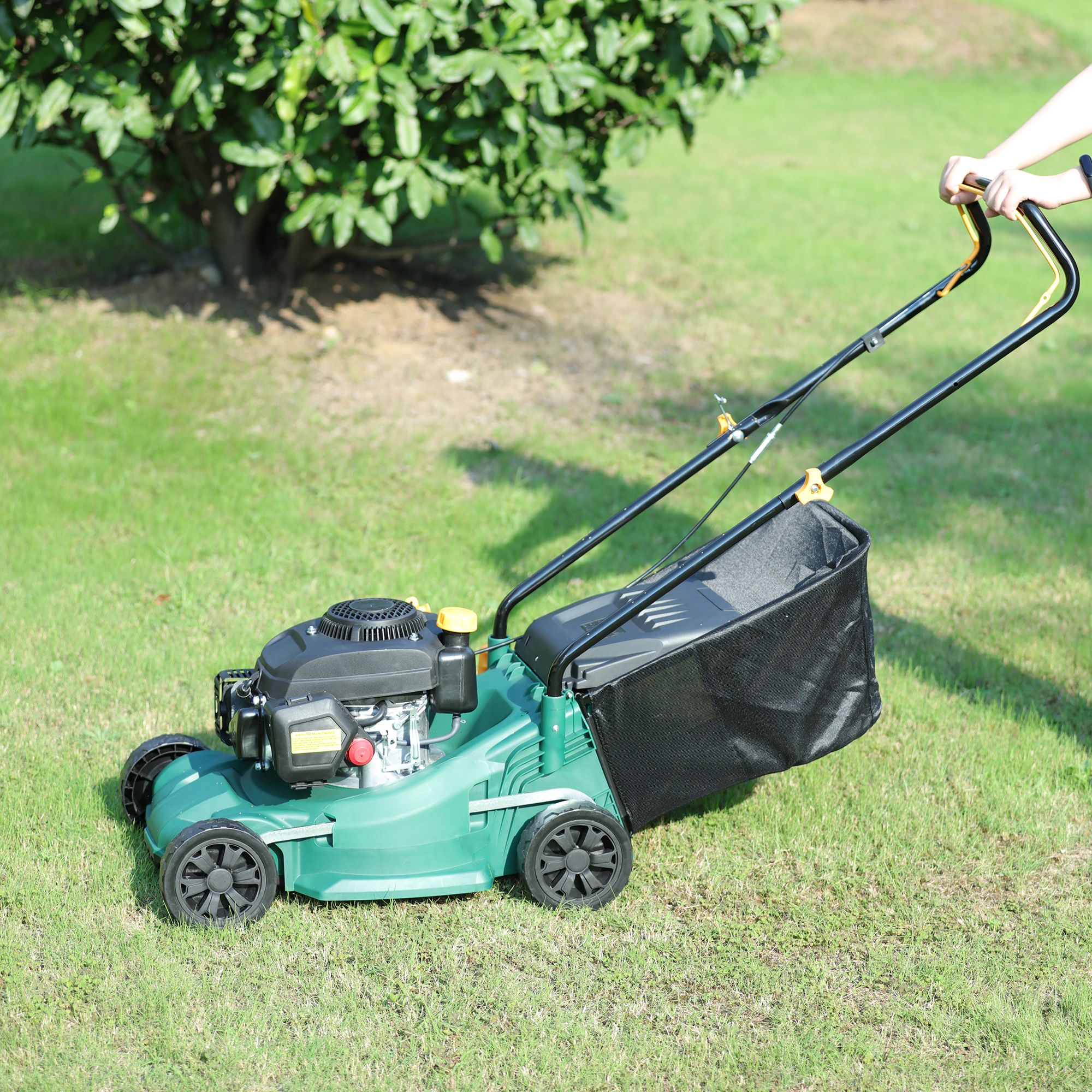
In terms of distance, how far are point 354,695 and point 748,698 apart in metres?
0.92

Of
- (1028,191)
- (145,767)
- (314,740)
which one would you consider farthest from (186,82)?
(1028,191)

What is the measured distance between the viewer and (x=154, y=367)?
6.20 metres

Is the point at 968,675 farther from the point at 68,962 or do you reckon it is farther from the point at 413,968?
the point at 68,962

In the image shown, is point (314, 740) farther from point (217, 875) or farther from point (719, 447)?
point (719, 447)

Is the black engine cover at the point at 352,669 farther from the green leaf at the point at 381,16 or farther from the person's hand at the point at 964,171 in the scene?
the green leaf at the point at 381,16

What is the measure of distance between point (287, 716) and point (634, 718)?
80 cm

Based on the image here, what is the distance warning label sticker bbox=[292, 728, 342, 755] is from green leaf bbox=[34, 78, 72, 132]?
3602 mm

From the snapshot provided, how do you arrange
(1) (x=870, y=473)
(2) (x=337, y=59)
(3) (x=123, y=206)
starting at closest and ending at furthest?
(2) (x=337, y=59)
(1) (x=870, y=473)
(3) (x=123, y=206)

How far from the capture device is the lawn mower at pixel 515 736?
2.87 m

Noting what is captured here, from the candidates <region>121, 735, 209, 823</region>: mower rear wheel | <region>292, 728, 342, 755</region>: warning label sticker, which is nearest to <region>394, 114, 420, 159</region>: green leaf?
<region>121, 735, 209, 823</region>: mower rear wheel

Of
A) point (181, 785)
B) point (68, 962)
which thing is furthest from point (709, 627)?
point (68, 962)

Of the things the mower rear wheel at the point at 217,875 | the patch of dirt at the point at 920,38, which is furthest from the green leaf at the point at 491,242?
the patch of dirt at the point at 920,38

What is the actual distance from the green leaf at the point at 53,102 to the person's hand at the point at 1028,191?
398 cm

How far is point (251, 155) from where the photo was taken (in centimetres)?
551
